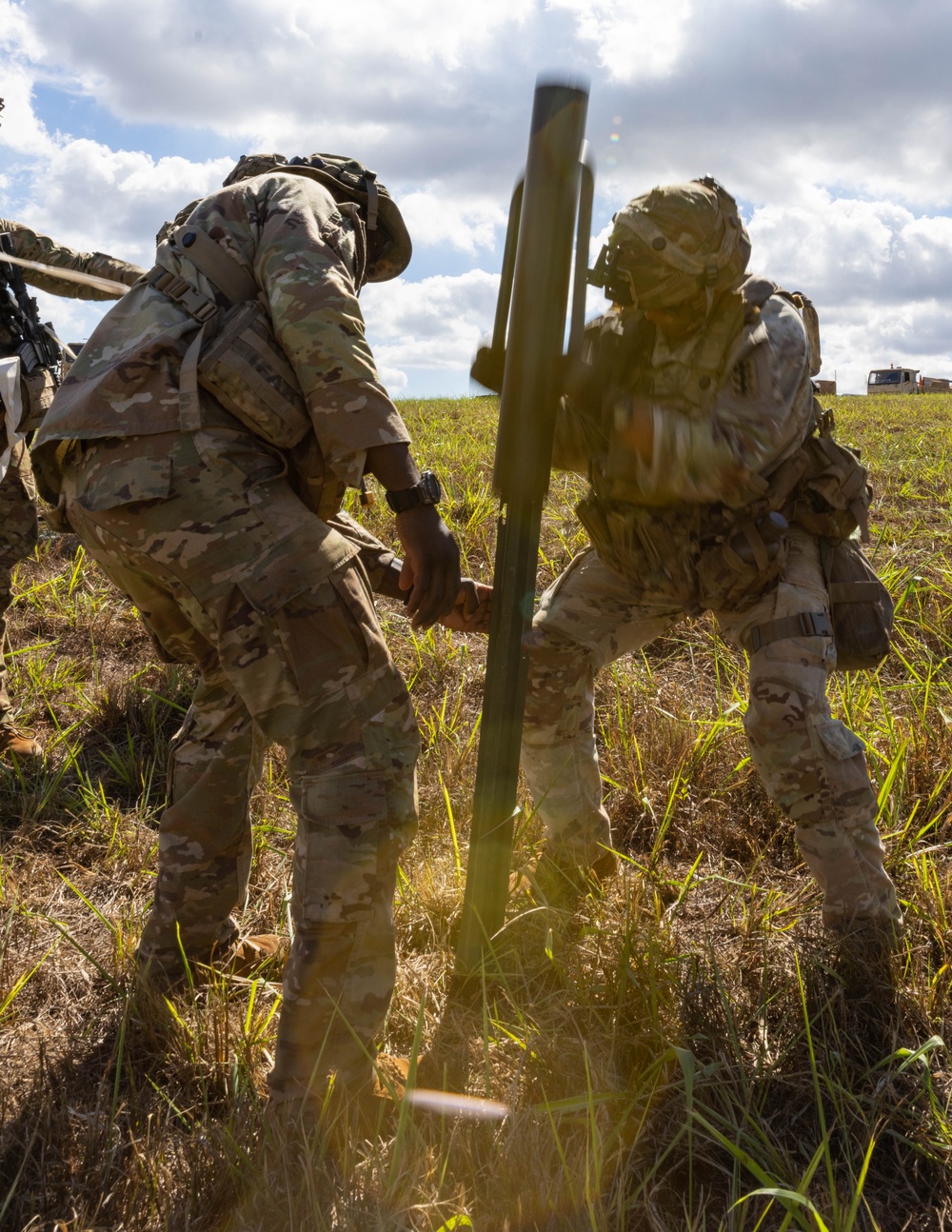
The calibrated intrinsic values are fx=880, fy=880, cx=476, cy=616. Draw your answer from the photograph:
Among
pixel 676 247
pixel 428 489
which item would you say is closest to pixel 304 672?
pixel 428 489

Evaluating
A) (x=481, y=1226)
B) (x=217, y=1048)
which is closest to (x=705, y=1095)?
(x=481, y=1226)

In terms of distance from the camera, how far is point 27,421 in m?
4.05

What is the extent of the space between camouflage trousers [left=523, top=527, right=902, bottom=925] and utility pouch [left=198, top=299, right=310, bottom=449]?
1.11m

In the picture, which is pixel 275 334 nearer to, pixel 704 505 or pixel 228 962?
pixel 704 505

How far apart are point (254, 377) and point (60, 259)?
3.47 meters

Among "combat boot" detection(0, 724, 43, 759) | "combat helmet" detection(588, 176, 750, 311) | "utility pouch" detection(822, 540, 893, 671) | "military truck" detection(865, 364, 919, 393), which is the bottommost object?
"combat boot" detection(0, 724, 43, 759)

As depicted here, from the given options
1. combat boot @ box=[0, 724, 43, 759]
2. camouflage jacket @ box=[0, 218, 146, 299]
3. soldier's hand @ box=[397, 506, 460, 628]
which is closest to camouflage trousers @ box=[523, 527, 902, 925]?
soldier's hand @ box=[397, 506, 460, 628]

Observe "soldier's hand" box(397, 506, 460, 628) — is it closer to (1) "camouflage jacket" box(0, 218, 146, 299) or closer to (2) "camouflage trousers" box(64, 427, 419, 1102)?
(2) "camouflage trousers" box(64, 427, 419, 1102)

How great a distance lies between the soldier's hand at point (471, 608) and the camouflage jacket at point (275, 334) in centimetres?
66

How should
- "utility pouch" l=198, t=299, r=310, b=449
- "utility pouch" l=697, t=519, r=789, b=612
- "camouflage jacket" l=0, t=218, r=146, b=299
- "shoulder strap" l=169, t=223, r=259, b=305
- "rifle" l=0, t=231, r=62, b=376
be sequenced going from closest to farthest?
1. "utility pouch" l=198, t=299, r=310, b=449
2. "shoulder strap" l=169, t=223, r=259, b=305
3. "utility pouch" l=697, t=519, r=789, b=612
4. "rifle" l=0, t=231, r=62, b=376
5. "camouflage jacket" l=0, t=218, r=146, b=299

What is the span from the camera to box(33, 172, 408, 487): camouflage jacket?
69.2 inches

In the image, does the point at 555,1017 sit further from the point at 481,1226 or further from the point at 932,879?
the point at 932,879

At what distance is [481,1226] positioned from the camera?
164 cm

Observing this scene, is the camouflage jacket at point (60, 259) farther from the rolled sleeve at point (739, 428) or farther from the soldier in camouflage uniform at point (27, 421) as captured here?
the rolled sleeve at point (739, 428)
